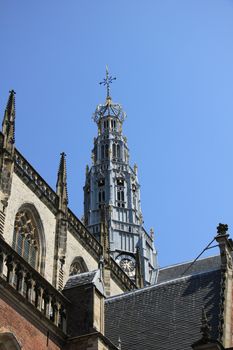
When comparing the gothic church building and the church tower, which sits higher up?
the church tower

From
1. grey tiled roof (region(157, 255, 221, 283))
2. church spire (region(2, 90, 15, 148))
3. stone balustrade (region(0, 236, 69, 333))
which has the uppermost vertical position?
church spire (region(2, 90, 15, 148))

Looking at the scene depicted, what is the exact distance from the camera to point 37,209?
2212 cm

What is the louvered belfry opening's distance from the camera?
20812 mm

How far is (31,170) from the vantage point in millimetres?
22141

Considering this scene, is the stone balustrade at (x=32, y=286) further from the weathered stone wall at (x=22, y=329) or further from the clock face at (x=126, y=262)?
the clock face at (x=126, y=262)

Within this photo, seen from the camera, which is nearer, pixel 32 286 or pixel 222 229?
pixel 32 286

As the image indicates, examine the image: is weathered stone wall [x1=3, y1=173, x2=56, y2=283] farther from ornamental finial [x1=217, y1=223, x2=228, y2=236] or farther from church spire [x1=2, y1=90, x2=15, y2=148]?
ornamental finial [x1=217, y1=223, x2=228, y2=236]

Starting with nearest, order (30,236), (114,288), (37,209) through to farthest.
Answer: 1. (30,236)
2. (37,209)
3. (114,288)

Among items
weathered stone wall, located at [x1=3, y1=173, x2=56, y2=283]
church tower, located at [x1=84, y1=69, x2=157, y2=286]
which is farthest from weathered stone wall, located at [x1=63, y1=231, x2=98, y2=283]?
church tower, located at [x1=84, y1=69, x2=157, y2=286]

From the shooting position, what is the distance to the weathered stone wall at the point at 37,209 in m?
20.1

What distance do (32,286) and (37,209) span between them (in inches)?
399

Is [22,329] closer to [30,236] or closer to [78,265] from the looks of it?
[30,236]

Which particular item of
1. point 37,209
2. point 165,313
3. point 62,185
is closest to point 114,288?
point 62,185

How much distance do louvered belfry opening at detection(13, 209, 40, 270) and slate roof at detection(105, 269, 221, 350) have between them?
15.5ft
